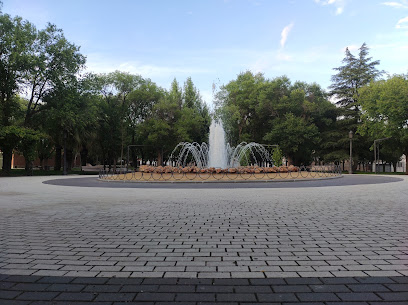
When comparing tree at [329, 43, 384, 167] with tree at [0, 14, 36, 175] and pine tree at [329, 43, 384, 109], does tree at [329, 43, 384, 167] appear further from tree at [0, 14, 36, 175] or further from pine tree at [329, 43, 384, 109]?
tree at [0, 14, 36, 175]

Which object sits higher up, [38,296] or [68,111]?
[68,111]

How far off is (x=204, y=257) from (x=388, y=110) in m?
39.7

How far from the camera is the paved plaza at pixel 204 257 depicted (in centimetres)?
333

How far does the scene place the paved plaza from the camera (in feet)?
10.9

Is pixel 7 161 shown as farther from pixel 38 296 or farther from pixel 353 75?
pixel 353 75

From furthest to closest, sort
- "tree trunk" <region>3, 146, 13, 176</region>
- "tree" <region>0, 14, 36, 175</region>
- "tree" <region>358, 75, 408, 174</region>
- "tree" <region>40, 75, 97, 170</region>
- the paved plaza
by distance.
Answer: "tree" <region>358, 75, 408, 174</region>
"tree" <region>40, 75, 97, 170</region>
"tree trunk" <region>3, 146, 13, 176</region>
"tree" <region>0, 14, 36, 175</region>
the paved plaza

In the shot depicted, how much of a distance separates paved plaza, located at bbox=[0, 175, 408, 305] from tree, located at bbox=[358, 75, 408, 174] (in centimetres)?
3417

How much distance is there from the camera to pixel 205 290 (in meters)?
3.41

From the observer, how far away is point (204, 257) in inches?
182

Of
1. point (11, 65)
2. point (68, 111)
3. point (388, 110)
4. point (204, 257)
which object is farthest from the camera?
point (388, 110)

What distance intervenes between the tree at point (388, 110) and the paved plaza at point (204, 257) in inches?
1345

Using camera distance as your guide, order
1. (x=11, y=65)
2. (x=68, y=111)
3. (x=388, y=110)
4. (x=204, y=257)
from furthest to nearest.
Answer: (x=388, y=110) → (x=68, y=111) → (x=11, y=65) → (x=204, y=257)

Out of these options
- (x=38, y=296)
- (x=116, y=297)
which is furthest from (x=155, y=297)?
(x=38, y=296)

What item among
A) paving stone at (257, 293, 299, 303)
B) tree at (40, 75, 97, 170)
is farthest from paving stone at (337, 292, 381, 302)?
tree at (40, 75, 97, 170)
